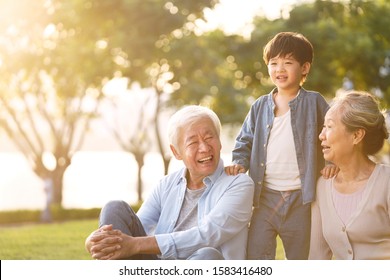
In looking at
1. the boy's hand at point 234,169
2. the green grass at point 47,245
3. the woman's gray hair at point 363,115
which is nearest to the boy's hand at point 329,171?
the woman's gray hair at point 363,115

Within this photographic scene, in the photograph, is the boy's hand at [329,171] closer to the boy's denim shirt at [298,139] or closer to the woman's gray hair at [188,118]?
the boy's denim shirt at [298,139]

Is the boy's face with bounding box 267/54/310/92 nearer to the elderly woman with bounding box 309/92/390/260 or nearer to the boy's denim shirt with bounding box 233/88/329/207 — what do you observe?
the boy's denim shirt with bounding box 233/88/329/207

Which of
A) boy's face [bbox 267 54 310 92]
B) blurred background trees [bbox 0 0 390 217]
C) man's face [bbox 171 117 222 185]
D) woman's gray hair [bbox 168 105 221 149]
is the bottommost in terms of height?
man's face [bbox 171 117 222 185]

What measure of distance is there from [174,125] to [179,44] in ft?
24.7

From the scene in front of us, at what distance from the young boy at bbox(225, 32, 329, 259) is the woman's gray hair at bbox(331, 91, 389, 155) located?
0.35 metres

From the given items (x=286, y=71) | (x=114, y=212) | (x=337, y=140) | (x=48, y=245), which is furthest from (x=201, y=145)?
(x=48, y=245)

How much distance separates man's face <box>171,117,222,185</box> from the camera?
2854mm

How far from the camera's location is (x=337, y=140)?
2.89 meters

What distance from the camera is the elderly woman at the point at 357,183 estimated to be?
2.84 metres

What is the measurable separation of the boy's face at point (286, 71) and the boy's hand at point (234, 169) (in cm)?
52

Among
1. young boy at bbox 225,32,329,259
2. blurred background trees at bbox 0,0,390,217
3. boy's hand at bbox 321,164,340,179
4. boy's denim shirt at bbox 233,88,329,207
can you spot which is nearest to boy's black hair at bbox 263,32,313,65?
young boy at bbox 225,32,329,259
